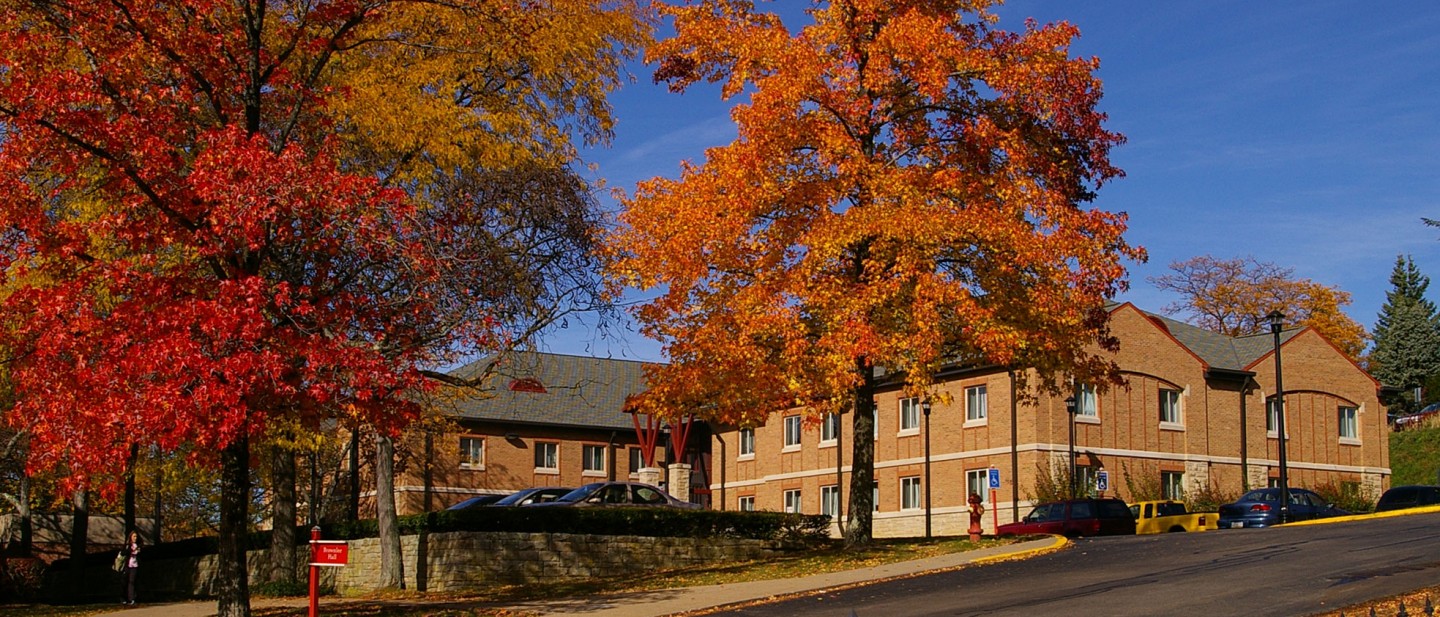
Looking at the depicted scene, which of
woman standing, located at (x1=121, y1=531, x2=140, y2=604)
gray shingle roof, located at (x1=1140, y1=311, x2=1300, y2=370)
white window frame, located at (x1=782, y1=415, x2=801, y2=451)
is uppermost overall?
gray shingle roof, located at (x1=1140, y1=311, x2=1300, y2=370)

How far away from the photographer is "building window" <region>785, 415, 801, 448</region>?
184 feet

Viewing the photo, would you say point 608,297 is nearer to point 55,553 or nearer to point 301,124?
point 301,124

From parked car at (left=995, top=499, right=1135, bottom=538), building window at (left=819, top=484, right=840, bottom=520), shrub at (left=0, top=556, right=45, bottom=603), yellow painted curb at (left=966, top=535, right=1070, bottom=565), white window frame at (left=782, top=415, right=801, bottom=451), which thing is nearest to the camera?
yellow painted curb at (left=966, top=535, right=1070, bottom=565)

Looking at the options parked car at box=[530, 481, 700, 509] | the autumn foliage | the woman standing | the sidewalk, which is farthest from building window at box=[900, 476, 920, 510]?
the autumn foliage

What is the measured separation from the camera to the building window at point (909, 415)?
5009 cm

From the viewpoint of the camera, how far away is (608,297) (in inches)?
1027

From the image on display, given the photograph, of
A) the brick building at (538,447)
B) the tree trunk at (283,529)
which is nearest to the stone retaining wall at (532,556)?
the tree trunk at (283,529)

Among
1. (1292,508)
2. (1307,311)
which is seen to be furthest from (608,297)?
(1307,311)

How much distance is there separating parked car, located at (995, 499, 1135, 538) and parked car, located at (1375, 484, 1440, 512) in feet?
26.0

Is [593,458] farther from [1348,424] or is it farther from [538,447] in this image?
[1348,424]

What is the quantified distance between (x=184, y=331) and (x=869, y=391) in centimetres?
1464

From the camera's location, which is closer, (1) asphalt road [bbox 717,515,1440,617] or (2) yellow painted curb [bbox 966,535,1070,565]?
(1) asphalt road [bbox 717,515,1440,617]

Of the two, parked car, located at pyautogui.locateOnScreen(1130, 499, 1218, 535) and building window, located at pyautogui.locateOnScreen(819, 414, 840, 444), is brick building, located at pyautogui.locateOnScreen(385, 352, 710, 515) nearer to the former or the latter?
building window, located at pyautogui.locateOnScreen(819, 414, 840, 444)

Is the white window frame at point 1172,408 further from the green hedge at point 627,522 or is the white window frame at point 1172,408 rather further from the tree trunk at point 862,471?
the tree trunk at point 862,471
